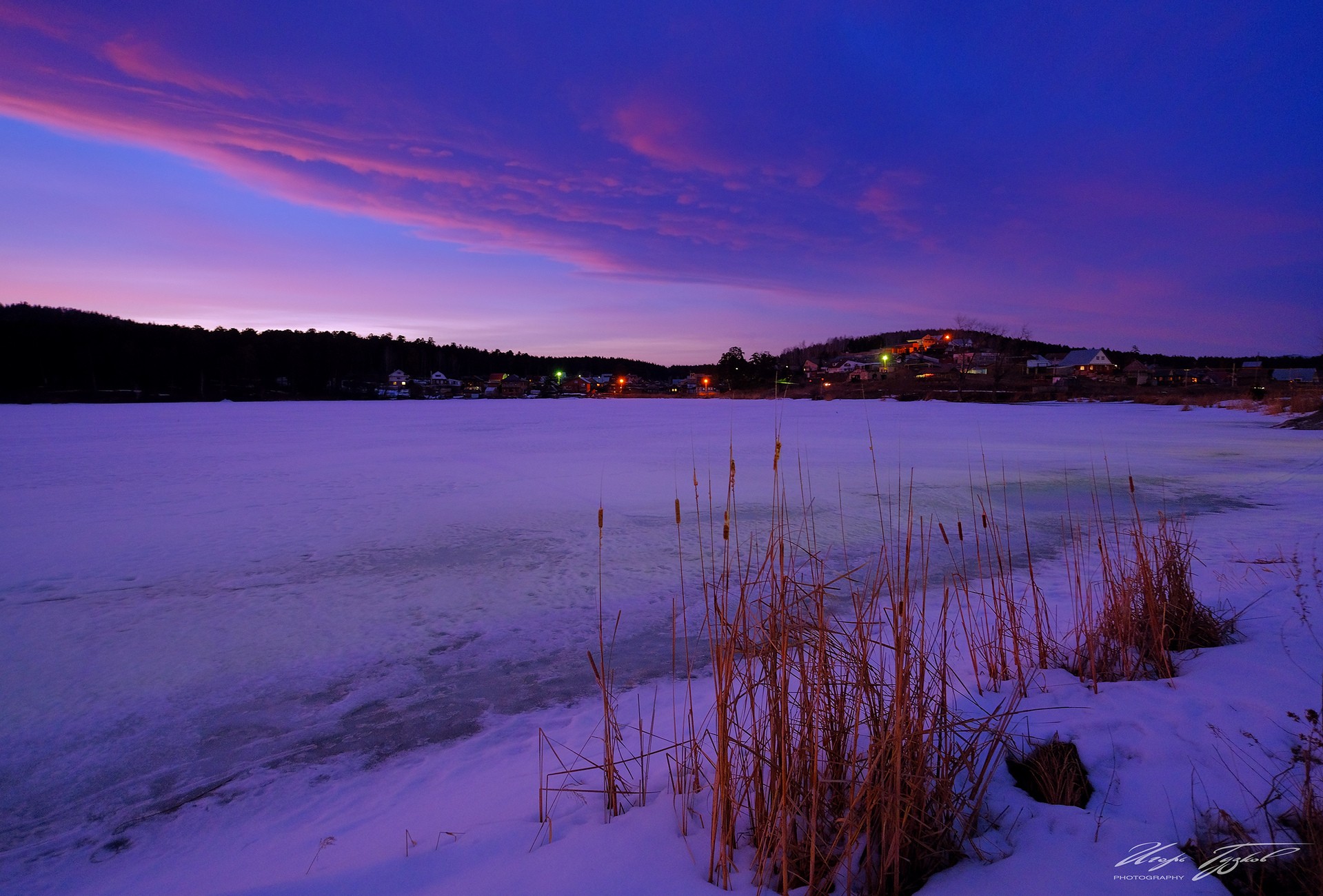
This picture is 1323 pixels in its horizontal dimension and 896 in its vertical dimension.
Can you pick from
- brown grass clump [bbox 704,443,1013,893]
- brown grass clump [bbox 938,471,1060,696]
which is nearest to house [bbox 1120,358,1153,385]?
brown grass clump [bbox 938,471,1060,696]

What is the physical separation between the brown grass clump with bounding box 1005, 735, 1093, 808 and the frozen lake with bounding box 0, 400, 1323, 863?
2369 millimetres

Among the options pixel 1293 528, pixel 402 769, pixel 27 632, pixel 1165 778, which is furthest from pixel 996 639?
pixel 27 632

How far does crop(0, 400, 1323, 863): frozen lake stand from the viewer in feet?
11.6

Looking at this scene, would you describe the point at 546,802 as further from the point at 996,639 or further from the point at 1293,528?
the point at 1293,528

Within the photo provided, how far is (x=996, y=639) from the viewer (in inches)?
149

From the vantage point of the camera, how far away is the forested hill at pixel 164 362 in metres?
64.2

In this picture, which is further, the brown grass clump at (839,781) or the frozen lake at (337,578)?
the frozen lake at (337,578)

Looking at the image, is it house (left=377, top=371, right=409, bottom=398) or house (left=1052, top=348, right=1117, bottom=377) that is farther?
house (left=377, top=371, right=409, bottom=398)

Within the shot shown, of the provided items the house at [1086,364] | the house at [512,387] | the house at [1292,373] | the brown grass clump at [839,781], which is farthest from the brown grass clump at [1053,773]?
the house at [1292,373]

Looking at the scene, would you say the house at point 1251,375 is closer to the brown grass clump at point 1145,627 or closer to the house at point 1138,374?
the house at point 1138,374

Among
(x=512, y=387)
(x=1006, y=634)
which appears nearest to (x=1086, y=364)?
(x=512, y=387)

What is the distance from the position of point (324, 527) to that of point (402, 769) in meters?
6.21

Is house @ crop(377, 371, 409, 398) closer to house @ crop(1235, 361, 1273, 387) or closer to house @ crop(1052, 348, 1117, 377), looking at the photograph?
house @ crop(1052, 348, 1117, 377)

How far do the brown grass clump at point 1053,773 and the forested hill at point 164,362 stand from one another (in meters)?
78.3
